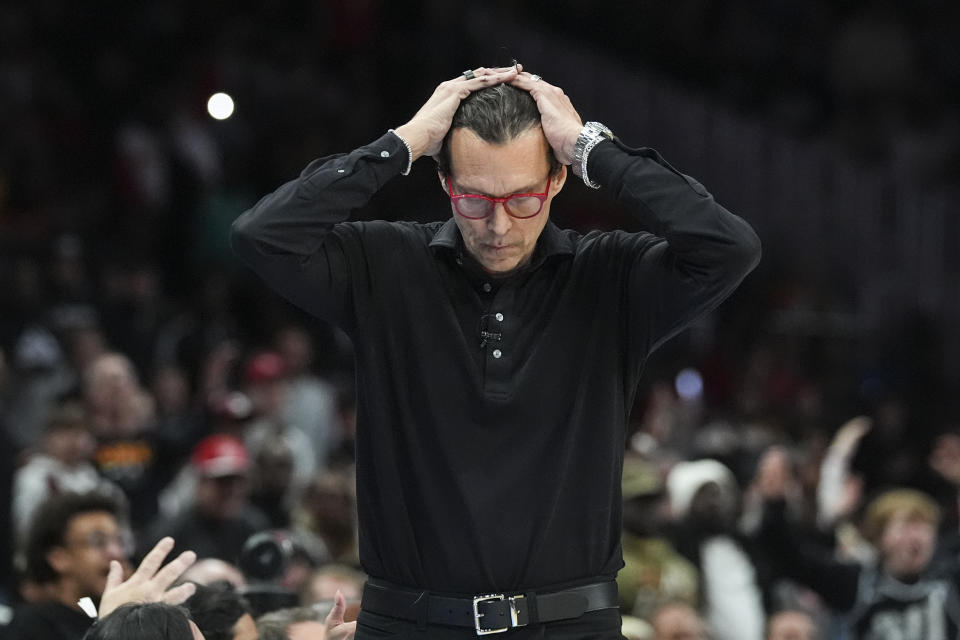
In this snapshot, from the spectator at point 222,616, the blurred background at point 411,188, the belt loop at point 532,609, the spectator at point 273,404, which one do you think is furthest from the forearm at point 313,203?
the spectator at point 273,404

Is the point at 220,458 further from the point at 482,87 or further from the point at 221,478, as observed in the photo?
the point at 482,87

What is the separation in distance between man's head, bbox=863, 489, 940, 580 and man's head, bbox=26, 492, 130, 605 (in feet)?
12.1

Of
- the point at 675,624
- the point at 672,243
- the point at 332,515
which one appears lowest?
the point at 675,624

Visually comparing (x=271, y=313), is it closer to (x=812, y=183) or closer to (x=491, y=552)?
(x=812, y=183)

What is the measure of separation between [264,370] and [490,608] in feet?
20.1

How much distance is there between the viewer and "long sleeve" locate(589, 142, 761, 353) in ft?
11.2

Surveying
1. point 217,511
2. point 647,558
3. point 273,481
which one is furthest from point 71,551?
point 647,558

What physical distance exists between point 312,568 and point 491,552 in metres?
Answer: 2.99

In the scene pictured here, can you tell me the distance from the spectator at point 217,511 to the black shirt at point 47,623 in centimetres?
191

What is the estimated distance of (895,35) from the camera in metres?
14.6

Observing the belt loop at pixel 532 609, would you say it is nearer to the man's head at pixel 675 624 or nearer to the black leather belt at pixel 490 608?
the black leather belt at pixel 490 608

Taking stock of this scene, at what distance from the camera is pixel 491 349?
3508mm

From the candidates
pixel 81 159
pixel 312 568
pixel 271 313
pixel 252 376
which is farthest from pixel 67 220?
pixel 312 568

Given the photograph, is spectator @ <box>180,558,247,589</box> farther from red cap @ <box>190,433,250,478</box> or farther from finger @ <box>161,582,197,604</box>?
red cap @ <box>190,433,250,478</box>
